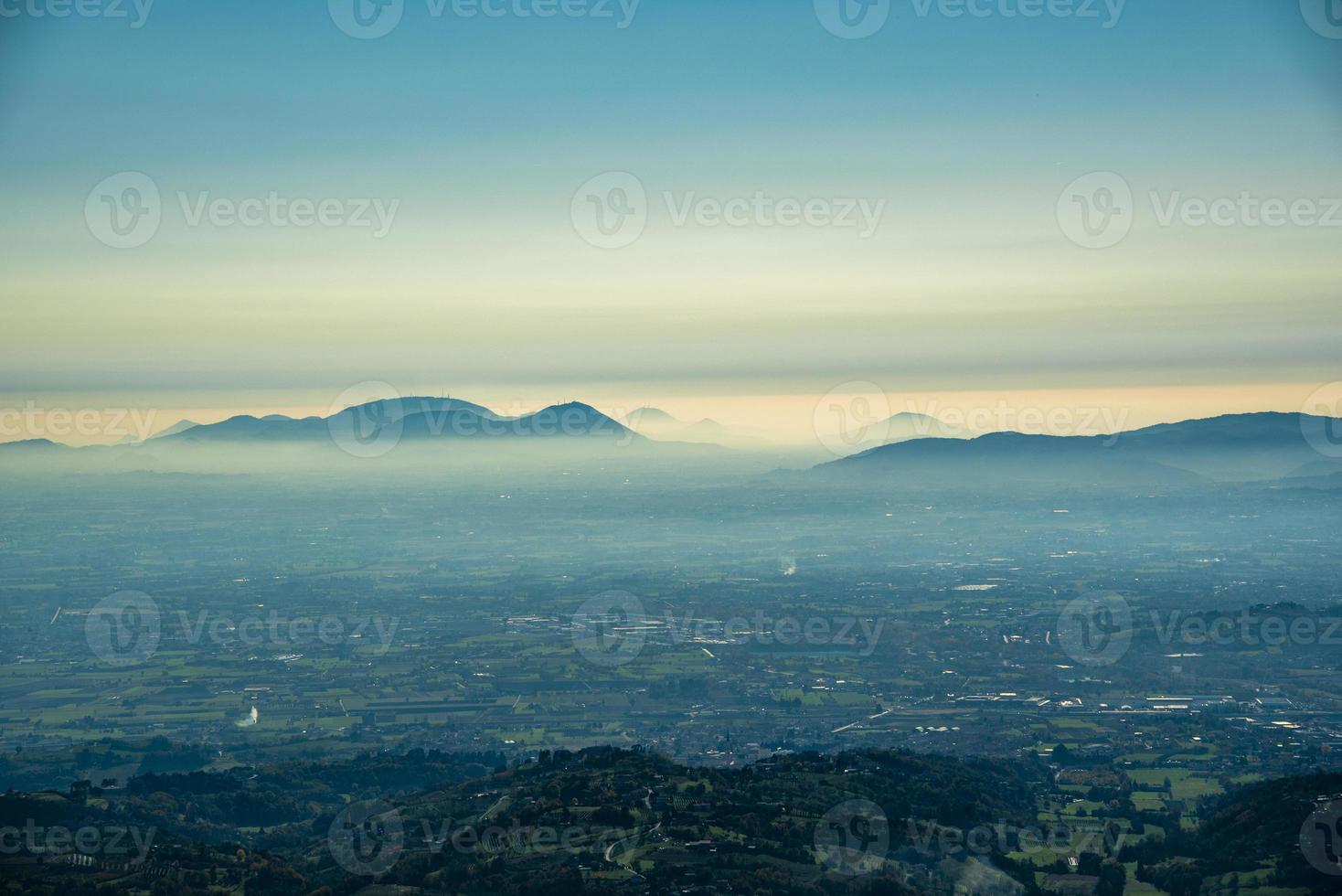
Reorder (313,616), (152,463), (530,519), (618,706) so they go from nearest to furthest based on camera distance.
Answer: (618,706) → (313,616) → (530,519) → (152,463)

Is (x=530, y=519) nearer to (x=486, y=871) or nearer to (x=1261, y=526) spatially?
(x=1261, y=526)

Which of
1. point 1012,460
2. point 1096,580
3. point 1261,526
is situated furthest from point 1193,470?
point 1096,580

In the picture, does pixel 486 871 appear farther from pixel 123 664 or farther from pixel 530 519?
pixel 530 519

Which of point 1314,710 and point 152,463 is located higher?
point 152,463

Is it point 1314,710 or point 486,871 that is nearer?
point 486,871

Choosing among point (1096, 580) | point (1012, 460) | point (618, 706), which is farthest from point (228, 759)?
point (1012, 460)

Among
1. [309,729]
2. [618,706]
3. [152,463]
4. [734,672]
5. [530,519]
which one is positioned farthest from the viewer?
[152,463]
